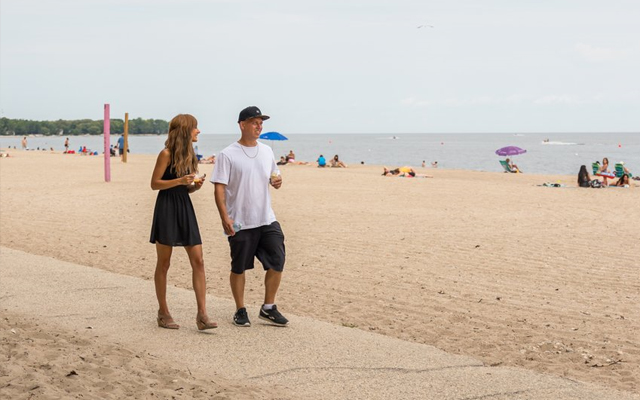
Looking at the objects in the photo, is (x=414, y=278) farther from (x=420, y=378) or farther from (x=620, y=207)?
(x=620, y=207)

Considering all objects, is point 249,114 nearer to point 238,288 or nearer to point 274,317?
point 238,288

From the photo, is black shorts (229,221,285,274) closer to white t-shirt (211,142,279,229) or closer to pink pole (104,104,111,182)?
white t-shirt (211,142,279,229)

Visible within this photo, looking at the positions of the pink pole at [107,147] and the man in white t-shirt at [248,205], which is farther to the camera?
the pink pole at [107,147]

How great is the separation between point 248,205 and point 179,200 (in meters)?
0.51

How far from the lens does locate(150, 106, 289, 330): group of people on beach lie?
19.3 feet

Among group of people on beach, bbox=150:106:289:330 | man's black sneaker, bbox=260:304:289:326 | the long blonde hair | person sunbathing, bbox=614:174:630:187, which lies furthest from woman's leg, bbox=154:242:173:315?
person sunbathing, bbox=614:174:630:187

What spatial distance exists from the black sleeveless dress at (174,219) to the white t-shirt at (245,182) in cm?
28

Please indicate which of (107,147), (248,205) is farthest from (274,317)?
(107,147)

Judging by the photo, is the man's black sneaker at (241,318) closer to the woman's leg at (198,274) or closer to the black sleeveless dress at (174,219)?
the woman's leg at (198,274)

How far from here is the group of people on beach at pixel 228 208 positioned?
Answer: 5879mm

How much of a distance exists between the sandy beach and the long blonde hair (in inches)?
51.7

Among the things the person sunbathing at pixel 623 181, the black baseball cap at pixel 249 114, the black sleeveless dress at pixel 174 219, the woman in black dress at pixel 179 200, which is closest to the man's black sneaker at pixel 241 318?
Result: the woman in black dress at pixel 179 200

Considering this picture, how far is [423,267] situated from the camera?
9.32 meters

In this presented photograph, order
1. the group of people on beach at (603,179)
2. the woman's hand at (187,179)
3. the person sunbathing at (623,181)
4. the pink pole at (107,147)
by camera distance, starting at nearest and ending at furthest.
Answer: the woman's hand at (187,179) → the pink pole at (107,147) → the group of people on beach at (603,179) → the person sunbathing at (623,181)
